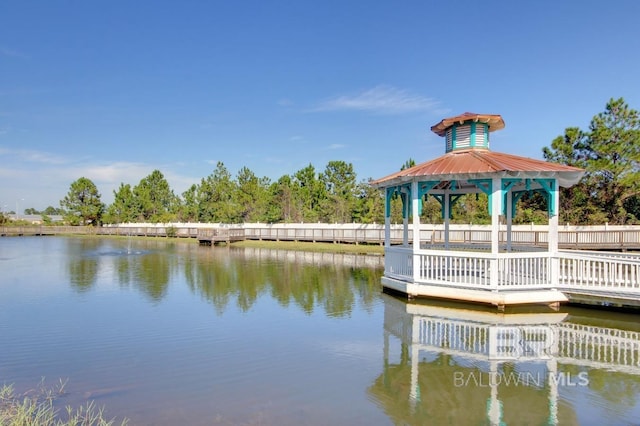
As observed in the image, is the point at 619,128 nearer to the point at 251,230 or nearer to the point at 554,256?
the point at 554,256

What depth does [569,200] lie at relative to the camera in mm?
31891

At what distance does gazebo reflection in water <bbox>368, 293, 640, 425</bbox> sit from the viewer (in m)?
5.42

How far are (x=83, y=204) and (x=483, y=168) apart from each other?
71.9m

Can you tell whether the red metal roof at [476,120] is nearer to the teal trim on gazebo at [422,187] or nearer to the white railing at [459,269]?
the teal trim on gazebo at [422,187]

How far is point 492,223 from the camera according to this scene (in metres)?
11.1

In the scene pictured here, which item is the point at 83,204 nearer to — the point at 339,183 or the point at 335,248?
the point at 339,183

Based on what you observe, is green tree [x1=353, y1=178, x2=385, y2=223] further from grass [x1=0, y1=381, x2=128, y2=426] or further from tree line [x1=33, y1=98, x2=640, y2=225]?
grass [x1=0, y1=381, x2=128, y2=426]

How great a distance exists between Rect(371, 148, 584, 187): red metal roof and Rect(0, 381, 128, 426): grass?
9470 millimetres

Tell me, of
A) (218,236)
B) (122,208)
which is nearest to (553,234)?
(218,236)

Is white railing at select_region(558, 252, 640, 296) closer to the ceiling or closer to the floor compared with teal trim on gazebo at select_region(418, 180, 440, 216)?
closer to the floor

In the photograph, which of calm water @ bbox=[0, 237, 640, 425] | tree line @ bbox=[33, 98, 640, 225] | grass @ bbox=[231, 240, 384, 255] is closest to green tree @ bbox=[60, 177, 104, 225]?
tree line @ bbox=[33, 98, 640, 225]

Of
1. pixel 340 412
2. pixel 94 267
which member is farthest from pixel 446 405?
pixel 94 267

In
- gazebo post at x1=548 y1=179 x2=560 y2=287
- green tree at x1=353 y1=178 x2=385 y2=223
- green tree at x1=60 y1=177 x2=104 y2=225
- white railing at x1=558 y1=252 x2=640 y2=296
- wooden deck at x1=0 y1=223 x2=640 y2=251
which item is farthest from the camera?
green tree at x1=60 y1=177 x2=104 y2=225

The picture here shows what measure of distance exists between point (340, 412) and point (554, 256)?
28.3 ft
